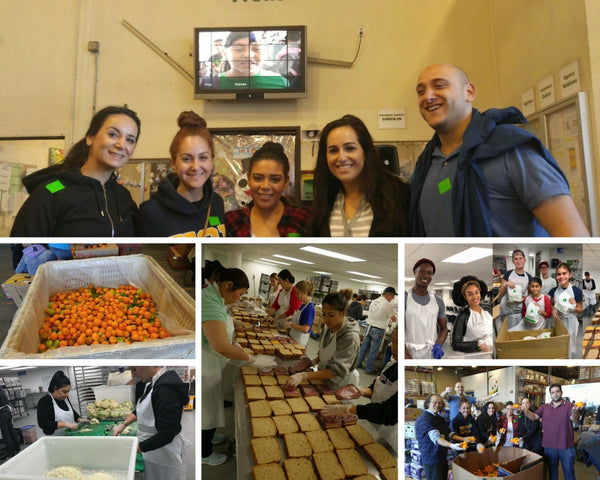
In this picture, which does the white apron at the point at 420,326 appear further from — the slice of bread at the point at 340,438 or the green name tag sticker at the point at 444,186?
the green name tag sticker at the point at 444,186

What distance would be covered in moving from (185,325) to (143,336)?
0.40 ft

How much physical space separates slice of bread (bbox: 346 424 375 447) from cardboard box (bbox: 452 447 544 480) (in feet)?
0.81

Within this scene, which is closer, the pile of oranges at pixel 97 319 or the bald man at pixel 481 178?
the pile of oranges at pixel 97 319

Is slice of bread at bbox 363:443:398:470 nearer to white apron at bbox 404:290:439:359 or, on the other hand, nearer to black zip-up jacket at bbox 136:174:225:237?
white apron at bbox 404:290:439:359

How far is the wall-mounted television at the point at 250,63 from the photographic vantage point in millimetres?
3057

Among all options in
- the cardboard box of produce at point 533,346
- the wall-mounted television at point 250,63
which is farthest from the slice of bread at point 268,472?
the wall-mounted television at point 250,63

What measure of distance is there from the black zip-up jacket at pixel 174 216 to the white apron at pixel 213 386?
17.0 inches

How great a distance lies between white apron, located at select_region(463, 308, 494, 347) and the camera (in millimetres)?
1322

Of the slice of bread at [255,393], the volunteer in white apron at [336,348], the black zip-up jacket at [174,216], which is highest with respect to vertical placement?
the black zip-up jacket at [174,216]

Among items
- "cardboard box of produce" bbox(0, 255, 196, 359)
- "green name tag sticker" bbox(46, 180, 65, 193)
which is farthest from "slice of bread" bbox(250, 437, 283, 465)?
"green name tag sticker" bbox(46, 180, 65, 193)

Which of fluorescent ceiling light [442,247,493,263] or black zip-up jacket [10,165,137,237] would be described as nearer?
fluorescent ceiling light [442,247,493,263]

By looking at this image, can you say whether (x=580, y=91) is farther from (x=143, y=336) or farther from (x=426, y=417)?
(x=143, y=336)

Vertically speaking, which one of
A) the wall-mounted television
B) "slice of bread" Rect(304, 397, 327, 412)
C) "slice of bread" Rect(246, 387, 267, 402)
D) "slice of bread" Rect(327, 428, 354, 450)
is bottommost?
"slice of bread" Rect(327, 428, 354, 450)

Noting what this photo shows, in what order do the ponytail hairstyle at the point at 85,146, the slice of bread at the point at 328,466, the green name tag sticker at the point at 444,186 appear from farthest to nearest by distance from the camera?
the ponytail hairstyle at the point at 85,146
the green name tag sticker at the point at 444,186
the slice of bread at the point at 328,466
